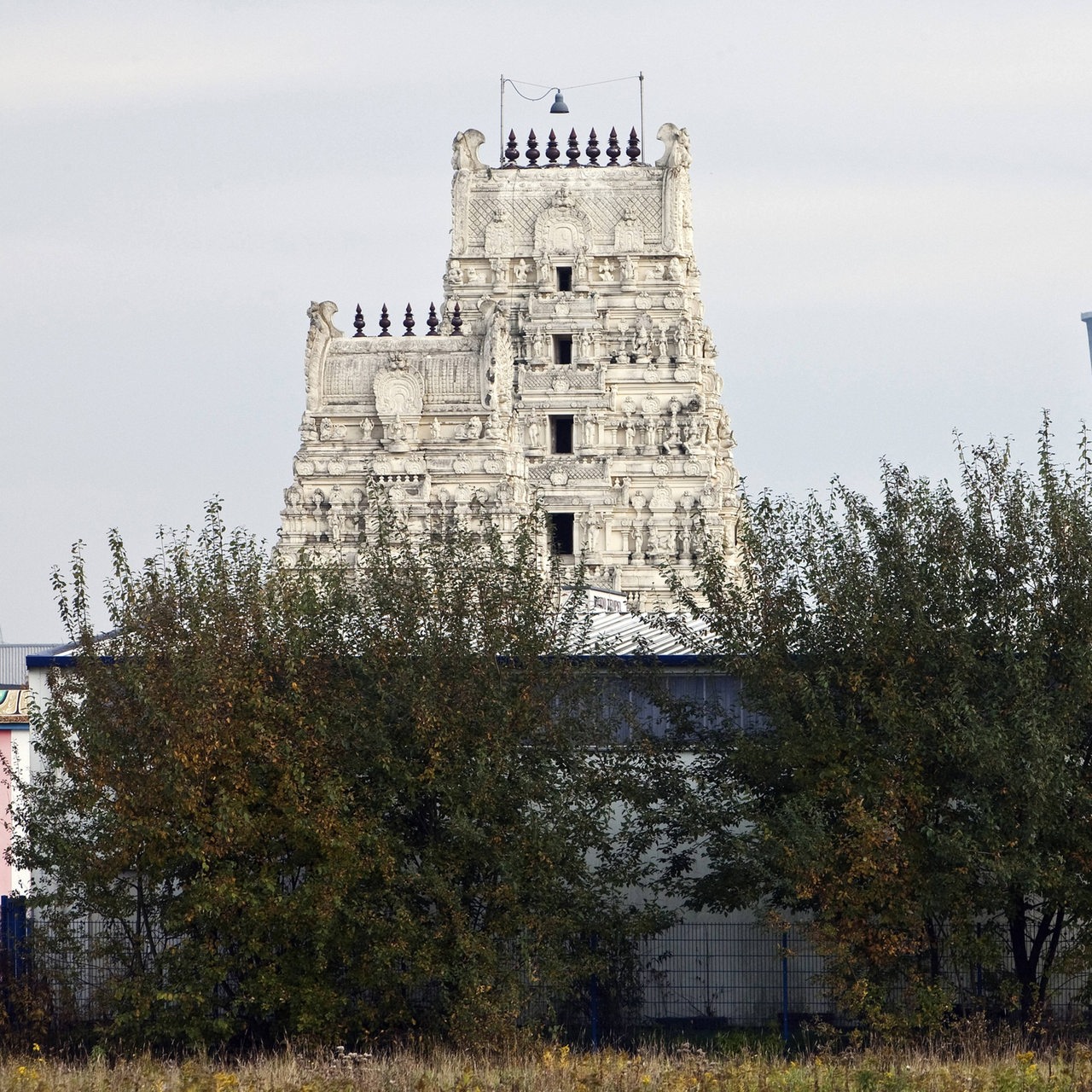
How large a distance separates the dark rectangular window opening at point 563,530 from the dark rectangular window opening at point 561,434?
108 inches

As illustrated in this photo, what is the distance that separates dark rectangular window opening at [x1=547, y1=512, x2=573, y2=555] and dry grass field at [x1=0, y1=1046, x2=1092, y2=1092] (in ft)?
194

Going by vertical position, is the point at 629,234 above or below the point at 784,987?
above

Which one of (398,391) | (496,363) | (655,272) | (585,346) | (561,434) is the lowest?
(561,434)

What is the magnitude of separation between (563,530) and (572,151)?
1601 centimetres

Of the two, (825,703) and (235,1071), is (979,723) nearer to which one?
(825,703)

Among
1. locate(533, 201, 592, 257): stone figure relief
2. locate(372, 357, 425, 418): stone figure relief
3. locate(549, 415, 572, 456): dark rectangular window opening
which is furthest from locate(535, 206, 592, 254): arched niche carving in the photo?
locate(372, 357, 425, 418): stone figure relief

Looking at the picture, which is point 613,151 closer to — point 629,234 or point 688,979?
point 629,234

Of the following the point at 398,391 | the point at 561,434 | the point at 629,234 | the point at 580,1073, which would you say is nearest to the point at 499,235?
the point at 629,234

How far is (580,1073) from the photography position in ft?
83.0

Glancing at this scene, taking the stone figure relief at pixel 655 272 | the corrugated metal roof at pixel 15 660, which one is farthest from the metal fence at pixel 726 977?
the stone figure relief at pixel 655 272

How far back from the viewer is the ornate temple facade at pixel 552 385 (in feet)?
280

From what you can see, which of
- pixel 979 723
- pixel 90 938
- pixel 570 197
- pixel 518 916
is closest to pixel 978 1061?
pixel 979 723

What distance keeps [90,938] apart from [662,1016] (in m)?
8.11

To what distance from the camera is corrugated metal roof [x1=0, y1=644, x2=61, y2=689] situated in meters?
68.2
